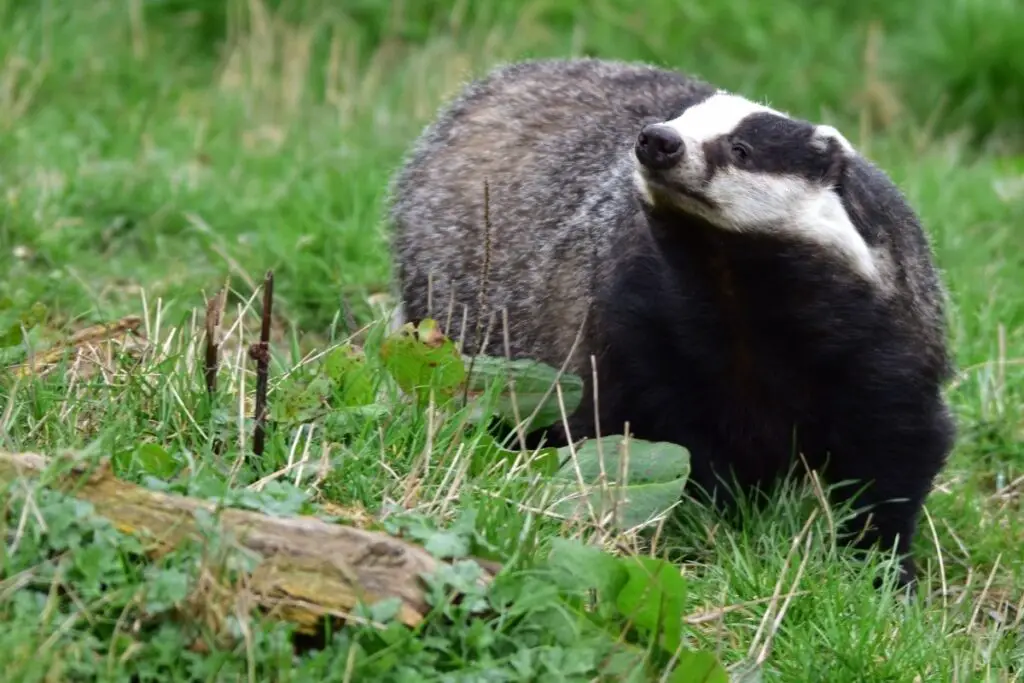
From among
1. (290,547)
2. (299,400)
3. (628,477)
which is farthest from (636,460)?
(290,547)

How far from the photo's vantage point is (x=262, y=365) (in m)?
3.04

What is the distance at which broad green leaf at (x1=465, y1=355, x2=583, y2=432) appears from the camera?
3498 millimetres

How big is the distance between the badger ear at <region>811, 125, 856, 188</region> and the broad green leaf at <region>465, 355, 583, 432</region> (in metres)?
0.76

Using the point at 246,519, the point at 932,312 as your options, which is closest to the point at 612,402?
the point at 932,312

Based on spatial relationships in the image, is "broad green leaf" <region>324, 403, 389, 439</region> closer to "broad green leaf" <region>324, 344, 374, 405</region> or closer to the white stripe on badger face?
"broad green leaf" <region>324, 344, 374, 405</region>

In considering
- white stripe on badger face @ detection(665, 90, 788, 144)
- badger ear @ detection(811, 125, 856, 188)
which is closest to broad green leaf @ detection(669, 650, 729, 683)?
white stripe on badger face @ detection(665, 90, 788, 144)

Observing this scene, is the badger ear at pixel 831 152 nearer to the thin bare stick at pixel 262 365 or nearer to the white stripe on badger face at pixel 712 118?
the white stripe on badger face at pixel 712 118

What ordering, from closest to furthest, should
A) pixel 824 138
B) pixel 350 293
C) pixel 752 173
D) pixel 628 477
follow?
pixel 628 477 < pixel 752 173 < pixel 824 138 < pixel 350 293

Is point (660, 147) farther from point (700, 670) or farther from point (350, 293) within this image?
point (350, 293)

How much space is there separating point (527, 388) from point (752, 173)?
2.30ft

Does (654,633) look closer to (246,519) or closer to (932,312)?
(246,519)

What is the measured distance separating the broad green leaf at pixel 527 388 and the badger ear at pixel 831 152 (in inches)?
29.8

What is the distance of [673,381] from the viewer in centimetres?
370

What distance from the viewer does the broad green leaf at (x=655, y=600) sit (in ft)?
8.87
